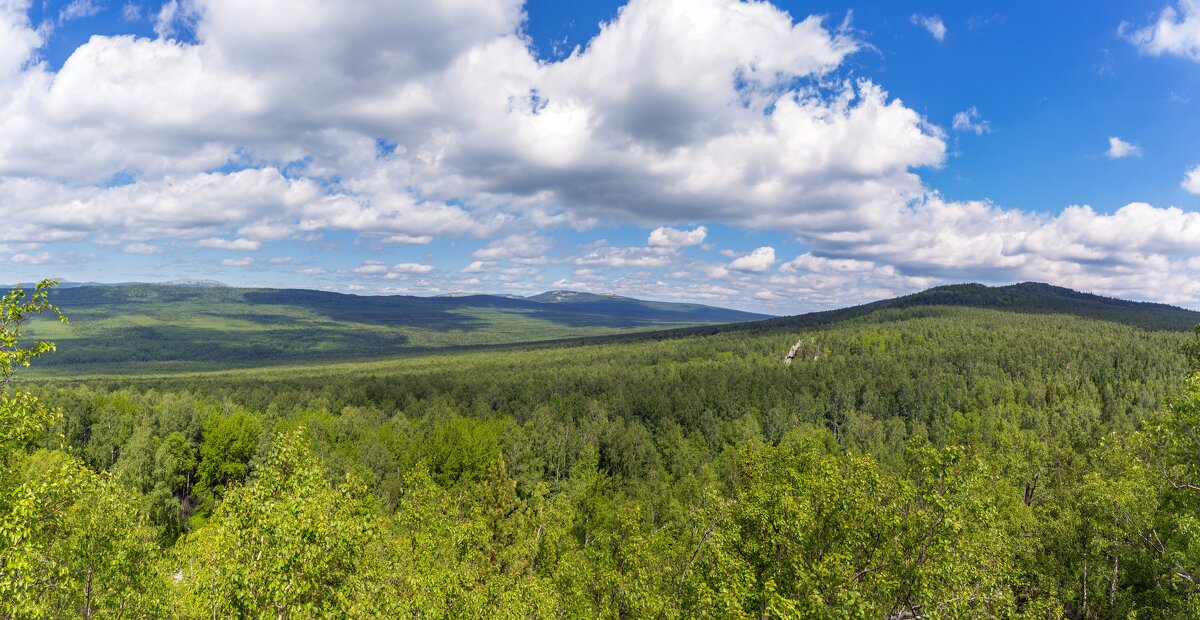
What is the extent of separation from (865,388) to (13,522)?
219m

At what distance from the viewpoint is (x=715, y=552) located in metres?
23.7

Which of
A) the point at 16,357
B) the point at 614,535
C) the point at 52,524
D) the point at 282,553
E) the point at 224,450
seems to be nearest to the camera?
the point at 16,357

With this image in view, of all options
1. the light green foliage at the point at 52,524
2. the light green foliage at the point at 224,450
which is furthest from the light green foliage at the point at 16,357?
the light green foliage at the point at 224,450

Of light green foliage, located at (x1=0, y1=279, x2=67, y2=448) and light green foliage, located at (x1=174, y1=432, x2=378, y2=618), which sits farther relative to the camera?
light green foliage, located at (x1=174, y1=432, x2=378, y2=618)

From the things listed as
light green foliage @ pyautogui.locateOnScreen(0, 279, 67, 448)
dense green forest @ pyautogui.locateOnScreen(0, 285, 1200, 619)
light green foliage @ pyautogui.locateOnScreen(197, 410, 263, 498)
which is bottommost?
light green foliage @ pyautogui.locateOnScreen(197, 410, 263, 498)

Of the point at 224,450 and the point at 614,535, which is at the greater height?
the point at 614,535

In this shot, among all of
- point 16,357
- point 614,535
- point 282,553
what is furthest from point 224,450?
point 282,553

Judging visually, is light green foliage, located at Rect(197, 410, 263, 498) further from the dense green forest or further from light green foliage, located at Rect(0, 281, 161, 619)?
light green foliage, located at Rect(0, 281, 161, 619)

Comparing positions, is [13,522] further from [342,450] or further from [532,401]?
[532,401]

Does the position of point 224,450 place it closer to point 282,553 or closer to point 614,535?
point 614,535

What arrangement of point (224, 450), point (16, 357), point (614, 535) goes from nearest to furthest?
point (16, 357), point (614, 535), point (224, 450)

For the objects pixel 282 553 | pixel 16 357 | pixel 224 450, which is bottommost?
pixel 224 450

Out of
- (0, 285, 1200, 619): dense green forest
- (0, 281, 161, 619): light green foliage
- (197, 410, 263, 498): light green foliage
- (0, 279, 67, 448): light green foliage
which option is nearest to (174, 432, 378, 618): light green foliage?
(0, 285, 1200, 619): dense green forest

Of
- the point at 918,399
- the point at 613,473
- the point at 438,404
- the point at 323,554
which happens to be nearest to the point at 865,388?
the point at 918,399
